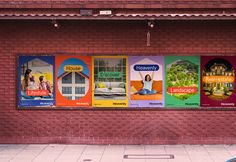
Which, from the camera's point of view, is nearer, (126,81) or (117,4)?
(117,4)

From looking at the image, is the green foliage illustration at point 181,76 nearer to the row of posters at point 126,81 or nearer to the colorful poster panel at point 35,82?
the row of posters at point 126,81

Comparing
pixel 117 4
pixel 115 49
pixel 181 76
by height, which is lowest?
pixel 181 76

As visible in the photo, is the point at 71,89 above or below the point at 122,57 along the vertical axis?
below

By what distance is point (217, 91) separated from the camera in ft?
40.2

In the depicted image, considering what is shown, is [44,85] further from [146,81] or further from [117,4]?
[117,4]

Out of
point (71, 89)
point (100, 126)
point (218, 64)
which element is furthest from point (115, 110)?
point (218, 64)

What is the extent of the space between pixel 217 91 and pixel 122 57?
2761 millimetres

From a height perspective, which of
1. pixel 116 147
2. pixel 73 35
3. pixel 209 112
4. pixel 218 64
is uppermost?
pixel 73 35

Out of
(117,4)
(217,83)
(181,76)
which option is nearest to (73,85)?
(117,4)

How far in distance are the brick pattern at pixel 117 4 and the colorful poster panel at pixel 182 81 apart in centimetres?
143

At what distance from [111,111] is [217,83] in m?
3.00

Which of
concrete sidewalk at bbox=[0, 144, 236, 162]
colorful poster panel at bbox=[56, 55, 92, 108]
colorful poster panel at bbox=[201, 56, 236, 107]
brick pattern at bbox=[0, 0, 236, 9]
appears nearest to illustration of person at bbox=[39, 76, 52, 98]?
colorful poster panel at bbox=[56, 55, 92, 108]

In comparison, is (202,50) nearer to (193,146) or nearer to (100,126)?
(193,146)

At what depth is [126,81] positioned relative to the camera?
485 inches
